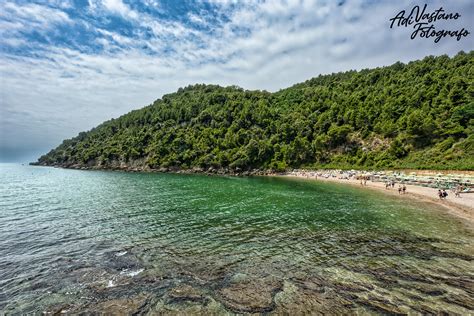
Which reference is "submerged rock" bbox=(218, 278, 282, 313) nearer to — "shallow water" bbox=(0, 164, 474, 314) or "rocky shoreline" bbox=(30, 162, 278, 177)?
"shallow water" bbox=(0, 164, 474, 314)

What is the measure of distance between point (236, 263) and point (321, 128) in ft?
363

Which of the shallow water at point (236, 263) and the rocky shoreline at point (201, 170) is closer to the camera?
the shallow water at point (236, 263)

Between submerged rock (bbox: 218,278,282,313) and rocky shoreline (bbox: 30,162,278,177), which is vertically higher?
submerged rock (bbox: 218,278,282,313)

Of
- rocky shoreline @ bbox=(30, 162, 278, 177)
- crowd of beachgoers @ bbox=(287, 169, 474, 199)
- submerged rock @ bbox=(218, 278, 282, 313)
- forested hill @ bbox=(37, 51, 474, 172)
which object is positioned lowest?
rocky shoreline @ bbox=(30, 162, 278, 177)

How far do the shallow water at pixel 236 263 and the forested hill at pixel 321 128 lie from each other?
50477 millimetres

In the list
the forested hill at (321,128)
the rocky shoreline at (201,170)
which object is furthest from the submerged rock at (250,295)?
the rocky shoreline at (201,170)

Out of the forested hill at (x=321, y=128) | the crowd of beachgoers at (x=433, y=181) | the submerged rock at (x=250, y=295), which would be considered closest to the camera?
the submerged rock at (x=250, y=295)

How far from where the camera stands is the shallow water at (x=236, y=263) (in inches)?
393

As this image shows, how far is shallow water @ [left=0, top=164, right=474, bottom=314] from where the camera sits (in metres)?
9.99

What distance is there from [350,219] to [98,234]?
23.9 metres

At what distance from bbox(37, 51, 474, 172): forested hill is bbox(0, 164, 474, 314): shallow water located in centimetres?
5048

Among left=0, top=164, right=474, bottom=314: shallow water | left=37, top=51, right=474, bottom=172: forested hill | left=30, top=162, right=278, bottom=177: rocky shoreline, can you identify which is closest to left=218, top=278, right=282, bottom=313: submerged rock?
left=0, top=164, right=474, bottom=314: shallow water

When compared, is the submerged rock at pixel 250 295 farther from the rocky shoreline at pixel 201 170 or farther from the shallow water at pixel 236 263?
the rocky shoreline at pixel 201 170

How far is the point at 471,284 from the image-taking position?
11016 millimetres
